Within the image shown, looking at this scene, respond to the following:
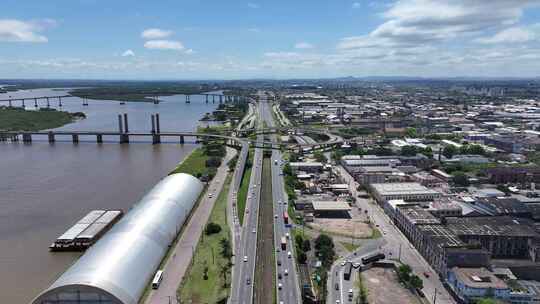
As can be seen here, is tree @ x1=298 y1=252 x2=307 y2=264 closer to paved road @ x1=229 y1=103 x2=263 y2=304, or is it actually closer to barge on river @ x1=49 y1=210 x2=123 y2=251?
paved road @ x1=229 y1=103 x2=263 y2=304

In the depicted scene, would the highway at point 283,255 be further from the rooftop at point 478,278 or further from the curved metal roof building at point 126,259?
the rooftop at point 478,278

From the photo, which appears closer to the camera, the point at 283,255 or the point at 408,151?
the point at 283,255

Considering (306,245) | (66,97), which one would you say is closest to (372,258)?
(306,245)

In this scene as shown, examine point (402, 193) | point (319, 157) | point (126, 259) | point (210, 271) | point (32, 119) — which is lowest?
point (210, 271)

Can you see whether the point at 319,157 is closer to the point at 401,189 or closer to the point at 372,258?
the point at 401,189

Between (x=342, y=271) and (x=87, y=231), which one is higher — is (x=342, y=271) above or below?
below

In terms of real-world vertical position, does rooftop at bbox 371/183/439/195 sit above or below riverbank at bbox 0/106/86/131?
below

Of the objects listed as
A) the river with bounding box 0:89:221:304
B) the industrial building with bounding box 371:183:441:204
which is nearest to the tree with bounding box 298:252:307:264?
the industrial building with bounding box 371:183:441:204
